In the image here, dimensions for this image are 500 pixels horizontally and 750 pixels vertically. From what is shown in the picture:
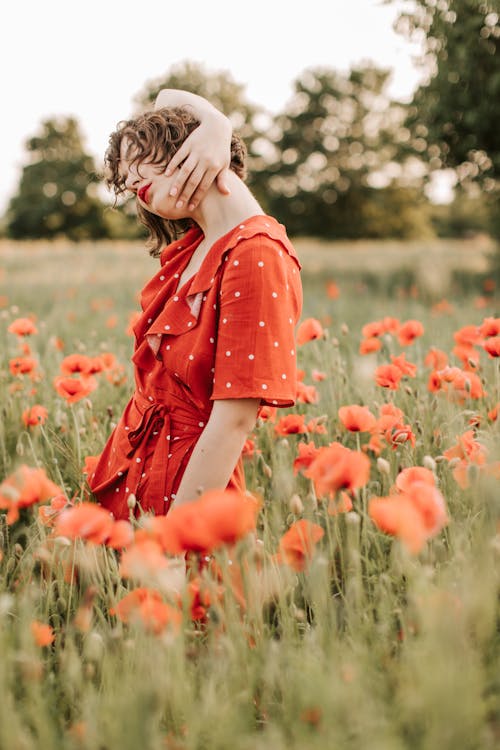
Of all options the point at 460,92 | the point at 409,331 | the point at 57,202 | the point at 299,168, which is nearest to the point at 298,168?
the point at 299,168

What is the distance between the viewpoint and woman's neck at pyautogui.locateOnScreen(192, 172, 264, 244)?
1811 mm

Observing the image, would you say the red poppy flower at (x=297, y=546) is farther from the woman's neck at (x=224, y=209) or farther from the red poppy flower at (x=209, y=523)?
the woman's neck at (x=224, y=209)

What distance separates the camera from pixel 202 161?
1728 mm

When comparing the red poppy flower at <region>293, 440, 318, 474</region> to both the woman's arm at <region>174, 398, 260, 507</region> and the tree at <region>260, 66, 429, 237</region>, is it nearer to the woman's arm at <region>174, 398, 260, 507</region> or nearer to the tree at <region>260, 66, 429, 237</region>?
the woman's arm at <region>174, 398, 260, 507</region>

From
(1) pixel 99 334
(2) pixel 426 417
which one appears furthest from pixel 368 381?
(1) pixel 99 334

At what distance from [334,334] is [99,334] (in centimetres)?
180

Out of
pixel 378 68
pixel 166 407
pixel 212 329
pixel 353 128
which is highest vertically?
pixel 378 68

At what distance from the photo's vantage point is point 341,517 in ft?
6.47

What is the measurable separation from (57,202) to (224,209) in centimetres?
3778

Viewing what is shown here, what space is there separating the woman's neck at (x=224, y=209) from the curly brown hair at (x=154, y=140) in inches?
5.6

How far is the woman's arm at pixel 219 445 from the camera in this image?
163cm

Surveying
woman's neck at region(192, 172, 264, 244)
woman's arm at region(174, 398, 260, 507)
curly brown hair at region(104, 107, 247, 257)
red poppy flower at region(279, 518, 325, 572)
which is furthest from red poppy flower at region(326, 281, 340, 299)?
red poppy flower at region(279, 518, 325, 572)

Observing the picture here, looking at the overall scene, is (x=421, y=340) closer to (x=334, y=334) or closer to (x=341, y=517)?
(x=334, y=334)

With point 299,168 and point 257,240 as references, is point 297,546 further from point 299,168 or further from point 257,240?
point 299,168
